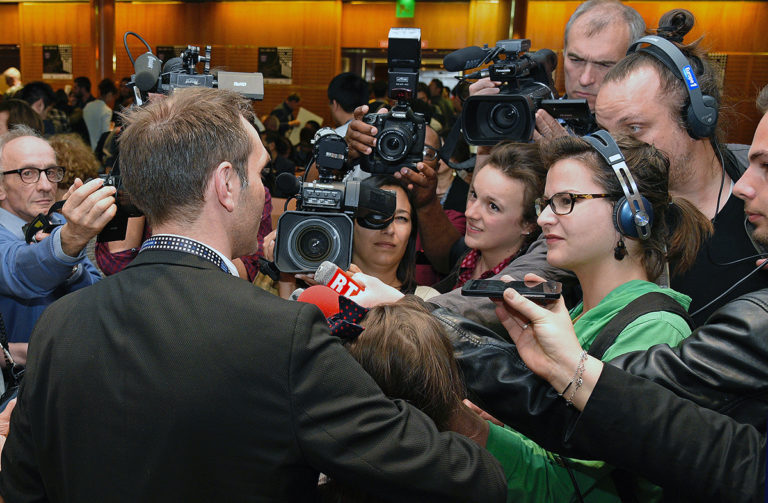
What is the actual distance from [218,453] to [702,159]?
1743 millimetres

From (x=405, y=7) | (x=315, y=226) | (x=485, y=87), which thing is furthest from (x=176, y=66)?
(x=405, y=7)

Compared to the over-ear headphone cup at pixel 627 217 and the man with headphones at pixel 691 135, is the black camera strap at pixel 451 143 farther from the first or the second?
the over-ear headphone cup at pixel 627 217

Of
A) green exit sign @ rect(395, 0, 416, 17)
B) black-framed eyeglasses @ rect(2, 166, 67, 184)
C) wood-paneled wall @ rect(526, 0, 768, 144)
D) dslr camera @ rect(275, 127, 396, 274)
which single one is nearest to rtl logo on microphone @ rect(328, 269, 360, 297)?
dslr camera @ rect(275, 127, 396, 274)

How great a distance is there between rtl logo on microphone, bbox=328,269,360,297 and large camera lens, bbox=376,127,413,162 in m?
0.78

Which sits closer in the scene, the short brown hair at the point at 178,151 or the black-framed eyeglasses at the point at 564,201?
the short brown hair at the point at 178,151

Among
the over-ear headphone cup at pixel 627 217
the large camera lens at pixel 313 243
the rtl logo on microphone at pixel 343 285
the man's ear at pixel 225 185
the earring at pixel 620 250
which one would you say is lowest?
the rtl logo on microphone at pixel 343 285

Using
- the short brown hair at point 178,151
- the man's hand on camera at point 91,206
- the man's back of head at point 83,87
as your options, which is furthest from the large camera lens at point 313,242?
the man's back of head at point 83,87

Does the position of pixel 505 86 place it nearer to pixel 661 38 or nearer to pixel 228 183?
pixel 661 38

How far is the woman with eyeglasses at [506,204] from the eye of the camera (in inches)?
94.5

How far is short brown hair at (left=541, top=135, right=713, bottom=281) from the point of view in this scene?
1652 millimetres

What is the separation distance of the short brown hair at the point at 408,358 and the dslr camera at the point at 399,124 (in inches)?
42.0

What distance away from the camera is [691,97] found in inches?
78.1

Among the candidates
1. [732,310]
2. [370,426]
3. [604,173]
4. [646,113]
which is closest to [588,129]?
[646,113]

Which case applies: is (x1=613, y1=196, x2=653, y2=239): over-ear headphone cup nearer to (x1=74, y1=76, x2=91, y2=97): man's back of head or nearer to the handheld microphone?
the handheld microphone
